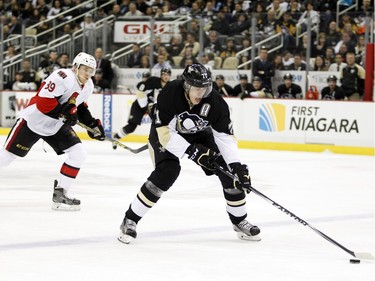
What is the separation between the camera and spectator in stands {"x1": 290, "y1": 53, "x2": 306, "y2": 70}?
13.9 meters

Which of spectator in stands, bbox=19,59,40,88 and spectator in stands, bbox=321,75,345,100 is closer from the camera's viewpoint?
spectator in stands, bbox=321,75,345,100

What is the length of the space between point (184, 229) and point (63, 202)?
1.34 meters

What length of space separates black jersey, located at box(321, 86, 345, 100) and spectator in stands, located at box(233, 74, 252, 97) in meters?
1.21

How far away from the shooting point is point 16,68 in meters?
16.6

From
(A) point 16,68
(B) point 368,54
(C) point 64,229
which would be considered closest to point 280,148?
(B) point 368,54

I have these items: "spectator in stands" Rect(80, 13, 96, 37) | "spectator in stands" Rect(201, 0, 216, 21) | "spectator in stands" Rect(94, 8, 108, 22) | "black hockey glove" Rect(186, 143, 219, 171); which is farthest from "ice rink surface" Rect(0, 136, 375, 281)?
"spectator in stands" Rect(94, 8, 108, 22)

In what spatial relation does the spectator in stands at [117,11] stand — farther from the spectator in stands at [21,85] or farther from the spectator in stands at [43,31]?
the spectator in stands at [21,85]

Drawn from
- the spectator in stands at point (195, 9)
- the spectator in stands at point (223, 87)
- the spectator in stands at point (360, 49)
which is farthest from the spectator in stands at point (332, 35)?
the spectator in stands at point (195, 9)

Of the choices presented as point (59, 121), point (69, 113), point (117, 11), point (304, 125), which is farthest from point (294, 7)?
point (69, 113)

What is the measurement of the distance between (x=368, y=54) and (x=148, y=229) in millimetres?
7655

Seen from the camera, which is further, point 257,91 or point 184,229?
point 257,91

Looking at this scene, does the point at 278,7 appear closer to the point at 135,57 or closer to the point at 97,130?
the point at 135,57

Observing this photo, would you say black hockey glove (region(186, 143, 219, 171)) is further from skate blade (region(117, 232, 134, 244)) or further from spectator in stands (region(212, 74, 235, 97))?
spectator in stands (region(212, 74, 235, 97))

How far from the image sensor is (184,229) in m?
6.23
